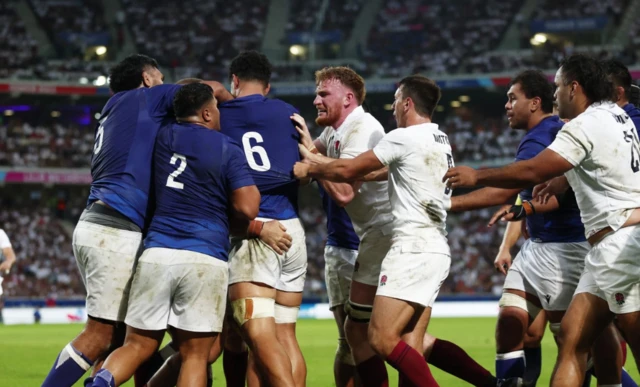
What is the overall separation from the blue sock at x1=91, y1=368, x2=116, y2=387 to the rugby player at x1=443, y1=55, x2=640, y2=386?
2.73 meters

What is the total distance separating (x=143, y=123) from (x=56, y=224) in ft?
118

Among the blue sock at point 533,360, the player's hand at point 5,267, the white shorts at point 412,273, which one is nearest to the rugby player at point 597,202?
the white shorts at point 412,273

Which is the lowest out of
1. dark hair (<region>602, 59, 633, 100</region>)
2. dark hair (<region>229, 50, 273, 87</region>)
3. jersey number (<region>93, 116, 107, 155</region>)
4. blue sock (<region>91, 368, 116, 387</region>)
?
blue sock (<region>91, 368, 116, 387</region>)

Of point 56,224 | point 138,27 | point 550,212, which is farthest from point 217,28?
point 550,212

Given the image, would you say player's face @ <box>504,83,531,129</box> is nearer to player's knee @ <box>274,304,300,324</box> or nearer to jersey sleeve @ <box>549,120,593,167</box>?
jersey sleeve @ <box>549,120,593,167</box>

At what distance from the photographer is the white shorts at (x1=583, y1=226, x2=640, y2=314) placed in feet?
20.3

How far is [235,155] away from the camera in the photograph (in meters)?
6.51

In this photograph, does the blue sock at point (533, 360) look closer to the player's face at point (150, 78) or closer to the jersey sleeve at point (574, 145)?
the jersey sleeve at point (574, 145)

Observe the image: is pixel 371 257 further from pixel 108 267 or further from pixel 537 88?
pixel 537 88

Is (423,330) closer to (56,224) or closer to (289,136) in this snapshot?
(289,136)

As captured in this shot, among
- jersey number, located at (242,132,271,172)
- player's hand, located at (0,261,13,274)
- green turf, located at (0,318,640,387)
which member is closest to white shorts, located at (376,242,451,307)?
jersey number, located at (242,132,271,172)

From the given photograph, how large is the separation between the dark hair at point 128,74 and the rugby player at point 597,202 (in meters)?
2.89

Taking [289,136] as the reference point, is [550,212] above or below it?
below

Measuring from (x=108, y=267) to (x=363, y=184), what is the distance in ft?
7.44
